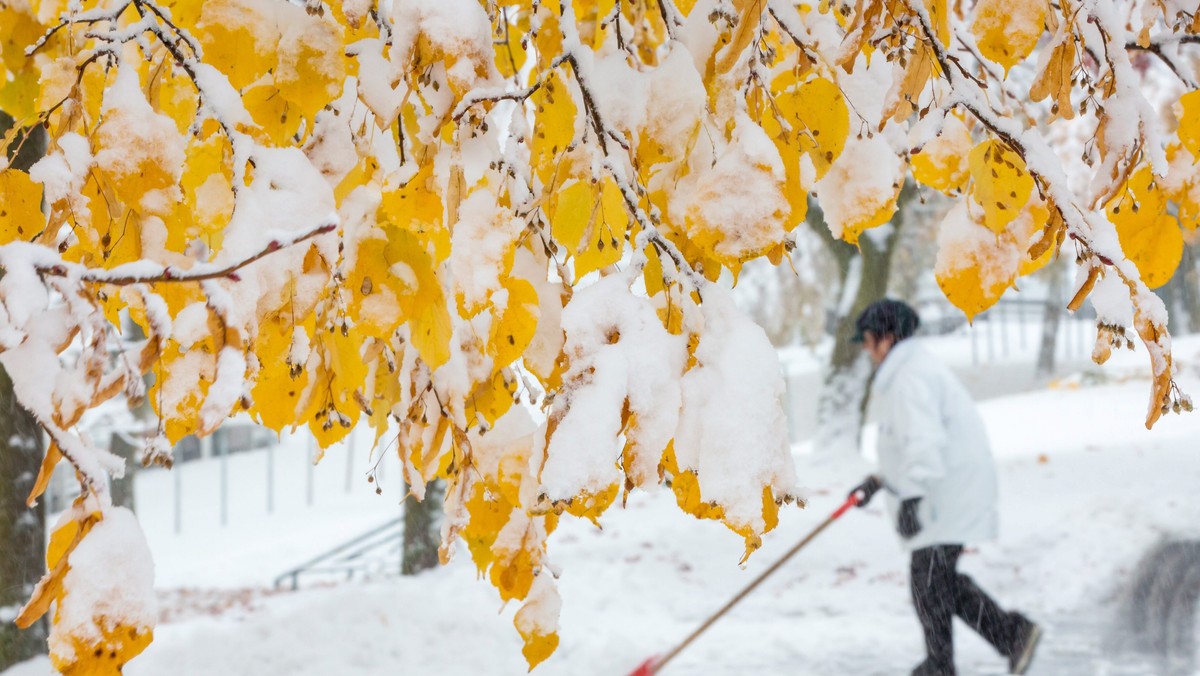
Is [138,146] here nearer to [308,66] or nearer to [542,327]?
[308,66]

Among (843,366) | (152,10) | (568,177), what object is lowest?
(843,366)

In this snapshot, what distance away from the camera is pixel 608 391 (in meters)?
1.05

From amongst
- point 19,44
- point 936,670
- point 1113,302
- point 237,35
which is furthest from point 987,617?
point 19,44

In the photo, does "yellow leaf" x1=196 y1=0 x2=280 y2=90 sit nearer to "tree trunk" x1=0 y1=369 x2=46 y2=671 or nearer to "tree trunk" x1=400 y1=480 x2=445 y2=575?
"tree trunk" x1=0 y1=369 x2=46 y2=671

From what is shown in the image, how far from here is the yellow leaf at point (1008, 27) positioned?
1.26 meters

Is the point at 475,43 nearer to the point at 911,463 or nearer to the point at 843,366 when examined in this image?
the point at 911,463

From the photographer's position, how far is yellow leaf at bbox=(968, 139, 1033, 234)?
1262 mm

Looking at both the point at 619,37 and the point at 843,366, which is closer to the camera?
the point at 619,37

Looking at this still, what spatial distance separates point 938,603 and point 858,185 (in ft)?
11.8

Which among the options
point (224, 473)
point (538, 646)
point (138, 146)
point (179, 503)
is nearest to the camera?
point (138, 146)

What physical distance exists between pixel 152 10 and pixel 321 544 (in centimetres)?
1022

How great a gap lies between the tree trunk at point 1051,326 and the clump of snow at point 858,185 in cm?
1757

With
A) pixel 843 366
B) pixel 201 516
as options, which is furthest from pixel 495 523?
pixel 201 516

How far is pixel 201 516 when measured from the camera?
1364cm
